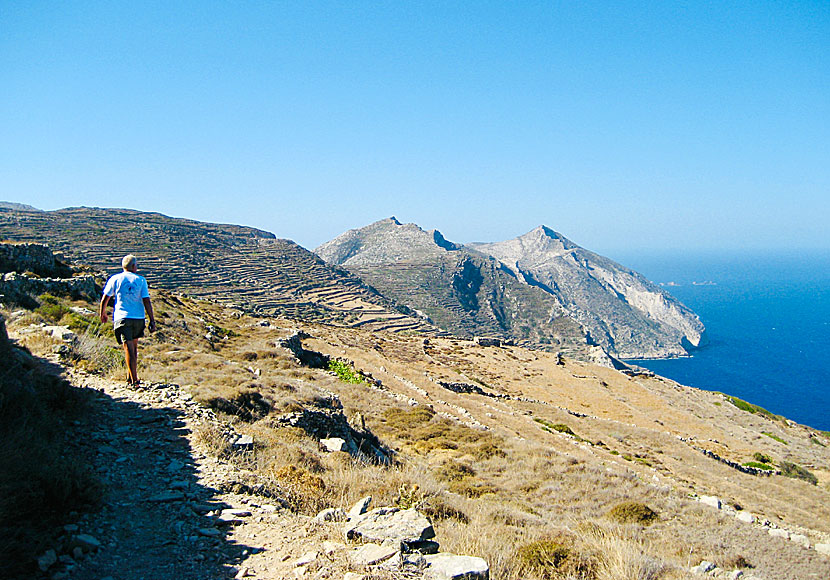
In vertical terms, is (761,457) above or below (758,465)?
below

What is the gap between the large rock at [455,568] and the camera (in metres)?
4.10

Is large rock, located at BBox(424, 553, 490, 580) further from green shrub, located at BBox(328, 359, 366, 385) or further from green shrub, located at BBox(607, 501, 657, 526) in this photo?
green shrub, located at BBox(328, 359, 366, 385)

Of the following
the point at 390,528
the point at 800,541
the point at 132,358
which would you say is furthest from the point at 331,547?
the point at 800,541

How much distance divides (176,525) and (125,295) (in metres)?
5.96

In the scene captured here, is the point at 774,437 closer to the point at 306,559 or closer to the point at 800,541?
the point at 800,541

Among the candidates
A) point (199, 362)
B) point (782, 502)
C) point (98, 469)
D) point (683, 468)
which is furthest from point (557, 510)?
point (782, 502)

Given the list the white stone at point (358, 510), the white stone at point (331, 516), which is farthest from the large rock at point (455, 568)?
the white stone at point (331, 516)

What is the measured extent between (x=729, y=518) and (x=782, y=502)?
51.8 feet

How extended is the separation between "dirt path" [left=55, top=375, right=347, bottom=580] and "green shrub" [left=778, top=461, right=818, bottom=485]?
37.2 meters

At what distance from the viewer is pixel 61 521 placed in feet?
14.1

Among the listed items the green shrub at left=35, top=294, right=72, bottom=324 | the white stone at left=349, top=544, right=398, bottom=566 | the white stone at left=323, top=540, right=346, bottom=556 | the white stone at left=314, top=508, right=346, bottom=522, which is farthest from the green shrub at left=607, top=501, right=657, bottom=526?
the green shrub at left=35, top=294, right=72, bottom=324

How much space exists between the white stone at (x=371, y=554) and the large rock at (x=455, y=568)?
38cm

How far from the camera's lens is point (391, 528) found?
496cm

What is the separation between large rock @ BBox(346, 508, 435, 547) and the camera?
4758 millimetres
